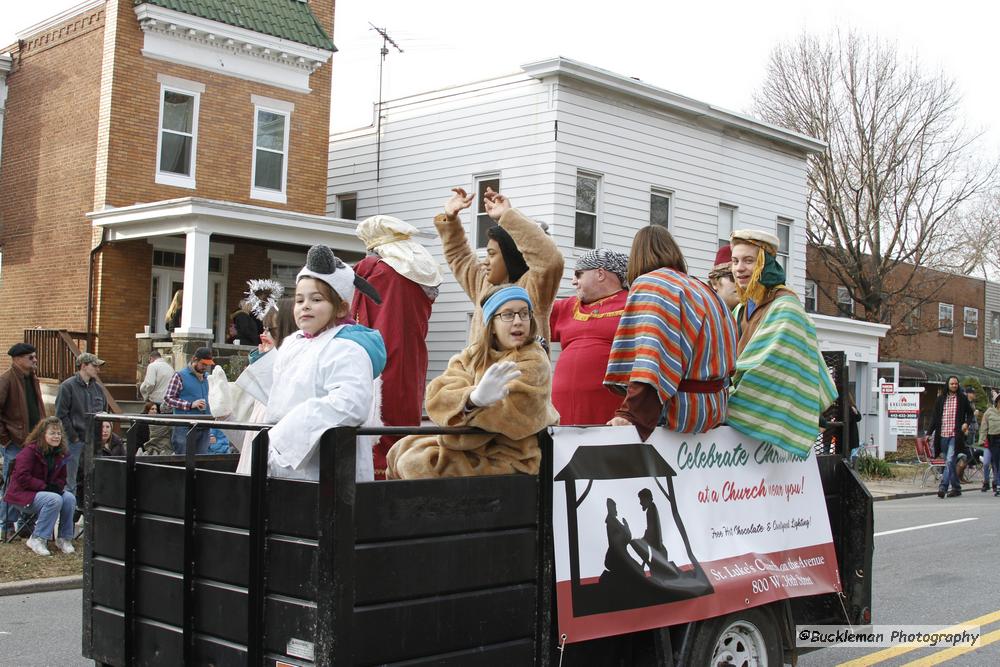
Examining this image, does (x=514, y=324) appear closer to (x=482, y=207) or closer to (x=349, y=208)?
(x=482, y=207)

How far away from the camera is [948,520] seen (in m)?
13.3

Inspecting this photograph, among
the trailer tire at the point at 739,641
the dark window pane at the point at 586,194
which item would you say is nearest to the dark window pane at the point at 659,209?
the dark window pane at the point at 586,194

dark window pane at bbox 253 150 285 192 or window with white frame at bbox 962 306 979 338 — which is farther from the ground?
dark window pane at bbox 253 150 285 192

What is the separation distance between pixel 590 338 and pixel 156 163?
16526 millimetres

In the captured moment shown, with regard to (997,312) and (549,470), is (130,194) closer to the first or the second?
(549,470)

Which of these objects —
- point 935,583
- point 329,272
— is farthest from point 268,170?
point 329,272

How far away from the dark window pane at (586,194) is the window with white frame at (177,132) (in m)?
7.55

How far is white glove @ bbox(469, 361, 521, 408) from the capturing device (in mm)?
3500

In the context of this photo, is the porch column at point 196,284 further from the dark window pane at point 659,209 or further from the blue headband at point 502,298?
the blue headband at point 502,298

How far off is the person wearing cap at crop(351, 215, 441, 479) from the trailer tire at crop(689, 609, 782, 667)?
1.92 m

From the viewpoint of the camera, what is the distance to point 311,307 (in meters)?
3.86

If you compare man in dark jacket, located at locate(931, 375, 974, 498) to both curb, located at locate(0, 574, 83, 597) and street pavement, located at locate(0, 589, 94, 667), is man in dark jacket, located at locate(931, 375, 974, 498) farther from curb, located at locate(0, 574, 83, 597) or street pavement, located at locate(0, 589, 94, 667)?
street pavement, located at locate(0, 589, 94, 667)

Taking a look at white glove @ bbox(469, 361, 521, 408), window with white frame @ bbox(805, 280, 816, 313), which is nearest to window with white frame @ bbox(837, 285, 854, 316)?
window with white frame @ bbox(805, 280, 816, 313)

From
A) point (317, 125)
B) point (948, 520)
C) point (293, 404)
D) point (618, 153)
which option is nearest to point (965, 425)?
point (948, 520)
